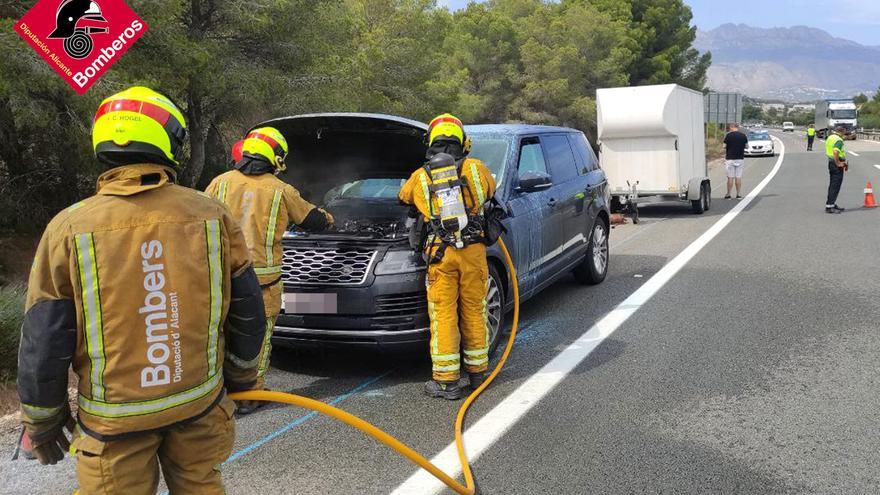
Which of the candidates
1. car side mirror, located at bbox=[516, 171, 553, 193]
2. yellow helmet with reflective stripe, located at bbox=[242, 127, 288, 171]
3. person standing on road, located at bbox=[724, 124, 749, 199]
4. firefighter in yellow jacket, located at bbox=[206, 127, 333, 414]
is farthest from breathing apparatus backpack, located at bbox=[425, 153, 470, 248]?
person standing on road, located at bbox=[724, 124, 749, 199]

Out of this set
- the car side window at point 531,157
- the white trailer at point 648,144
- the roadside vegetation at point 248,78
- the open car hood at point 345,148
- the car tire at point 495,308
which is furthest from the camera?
the white trailer at point 648,144

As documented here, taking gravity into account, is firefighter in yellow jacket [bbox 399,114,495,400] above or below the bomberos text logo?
below

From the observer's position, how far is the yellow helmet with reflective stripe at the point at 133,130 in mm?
2076

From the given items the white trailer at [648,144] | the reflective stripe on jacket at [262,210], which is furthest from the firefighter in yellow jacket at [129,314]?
the white trailer at [648,144]

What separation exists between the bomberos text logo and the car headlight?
4.05 metres

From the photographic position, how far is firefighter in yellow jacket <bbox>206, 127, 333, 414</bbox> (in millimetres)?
4305

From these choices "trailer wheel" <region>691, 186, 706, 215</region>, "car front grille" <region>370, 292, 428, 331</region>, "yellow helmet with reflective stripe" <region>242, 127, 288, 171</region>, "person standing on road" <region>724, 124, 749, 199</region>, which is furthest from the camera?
"person standing on road" <region>724, 124, 749, 199</region>

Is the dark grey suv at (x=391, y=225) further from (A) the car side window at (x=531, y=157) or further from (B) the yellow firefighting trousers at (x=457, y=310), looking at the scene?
(B) the yellow firefighting trousers at (x=457, y=310)

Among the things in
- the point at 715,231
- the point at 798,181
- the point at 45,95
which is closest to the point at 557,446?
the point at 45,95

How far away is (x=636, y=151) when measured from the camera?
13984 millimetres

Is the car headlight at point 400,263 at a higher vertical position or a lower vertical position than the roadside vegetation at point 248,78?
lower

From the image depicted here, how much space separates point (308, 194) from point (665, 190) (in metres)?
9.19

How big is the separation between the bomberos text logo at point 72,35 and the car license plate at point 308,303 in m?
3.69

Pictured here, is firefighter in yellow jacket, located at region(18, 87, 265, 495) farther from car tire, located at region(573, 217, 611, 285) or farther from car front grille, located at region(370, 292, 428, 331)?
car tire, located at region(573, 217, 611, 285)
